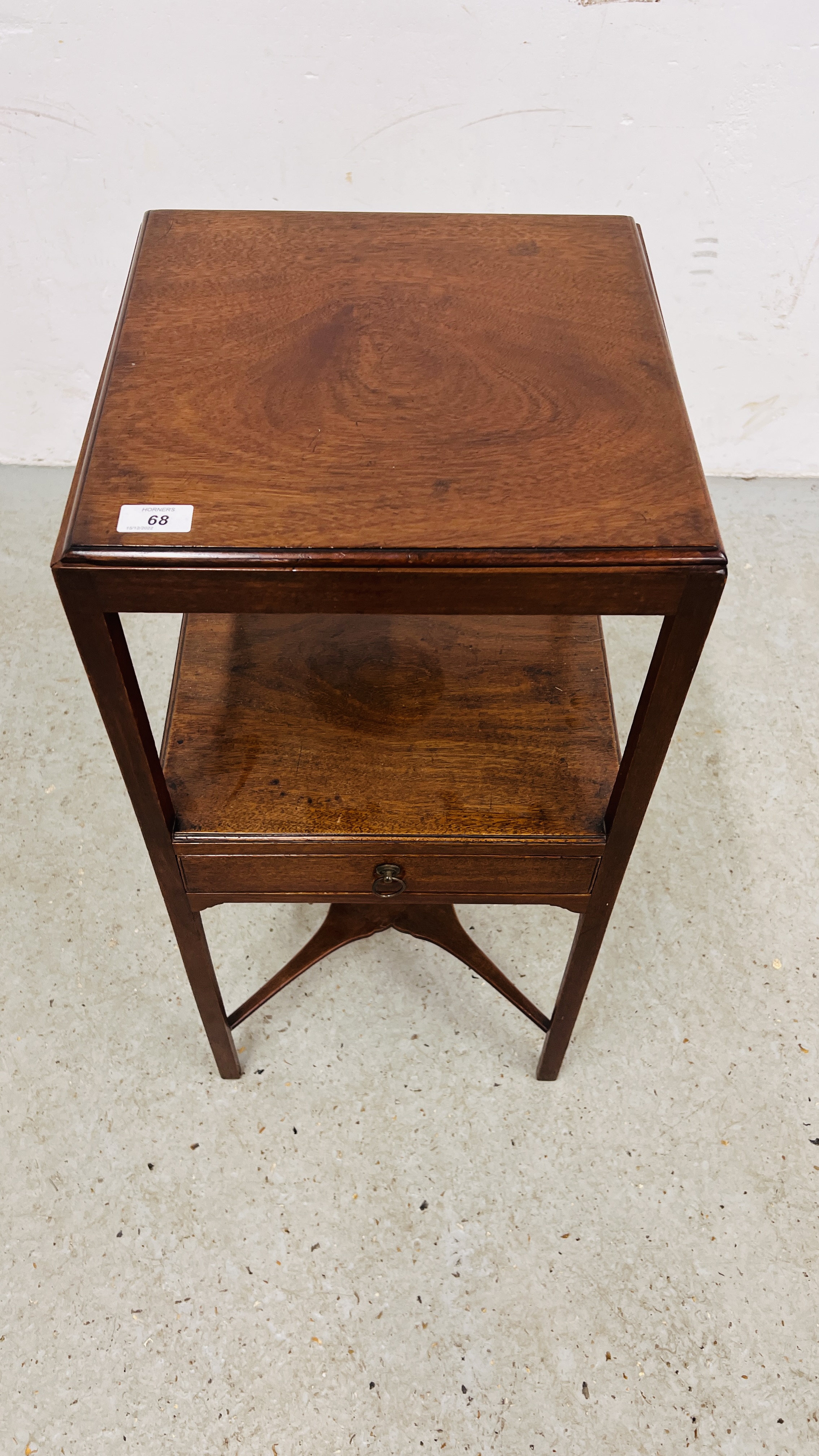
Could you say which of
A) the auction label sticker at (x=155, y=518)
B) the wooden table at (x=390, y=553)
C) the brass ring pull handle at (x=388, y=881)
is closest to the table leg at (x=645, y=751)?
the wooden table at (x=390, y=553)

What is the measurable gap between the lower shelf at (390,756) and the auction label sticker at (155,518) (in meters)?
0.32

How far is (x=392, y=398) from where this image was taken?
0.92 m

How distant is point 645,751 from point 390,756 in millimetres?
267

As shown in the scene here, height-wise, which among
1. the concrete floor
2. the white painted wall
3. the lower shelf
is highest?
the white painted wall

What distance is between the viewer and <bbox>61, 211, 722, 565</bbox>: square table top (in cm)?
81

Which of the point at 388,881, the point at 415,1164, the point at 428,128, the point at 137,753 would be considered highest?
the point at 428,128

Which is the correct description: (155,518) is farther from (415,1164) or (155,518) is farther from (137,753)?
(415,1164)

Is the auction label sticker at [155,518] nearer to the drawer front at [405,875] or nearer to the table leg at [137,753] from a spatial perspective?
the table leg at [137,753]

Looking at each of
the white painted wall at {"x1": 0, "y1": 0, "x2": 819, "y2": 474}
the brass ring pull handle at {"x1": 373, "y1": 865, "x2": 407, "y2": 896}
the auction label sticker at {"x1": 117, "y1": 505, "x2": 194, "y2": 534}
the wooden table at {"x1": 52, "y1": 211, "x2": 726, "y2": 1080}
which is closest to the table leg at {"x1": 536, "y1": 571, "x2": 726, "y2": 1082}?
the wooden table at {"x1": 52, "y1": 211, "x2": 726, "y2": 1080}

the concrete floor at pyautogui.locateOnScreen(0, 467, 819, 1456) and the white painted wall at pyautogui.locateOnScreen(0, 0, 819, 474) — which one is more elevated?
the white painted wall at pyautogui.locateOnScreen(0, 0, 819, 474)

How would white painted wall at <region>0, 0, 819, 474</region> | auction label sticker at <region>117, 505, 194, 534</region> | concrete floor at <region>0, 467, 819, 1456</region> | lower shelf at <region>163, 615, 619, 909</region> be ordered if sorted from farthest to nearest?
white painted wall at <region>0, 0, 819, 474</region>
concrete floor at <region>0, 467, 819, 1456</region>
lower shelf at <region>163, 615, 619, 909</region>
auction label sticker at <region>117, 505, 194, 534</region>

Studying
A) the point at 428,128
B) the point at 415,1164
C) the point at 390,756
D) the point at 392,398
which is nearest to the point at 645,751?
the point at 390,756

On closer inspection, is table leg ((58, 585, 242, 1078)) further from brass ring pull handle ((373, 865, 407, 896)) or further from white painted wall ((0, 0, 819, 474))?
white painted wall ((0, 0, 819, 474))

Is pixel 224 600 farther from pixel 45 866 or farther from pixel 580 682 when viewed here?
pixel 45 866
